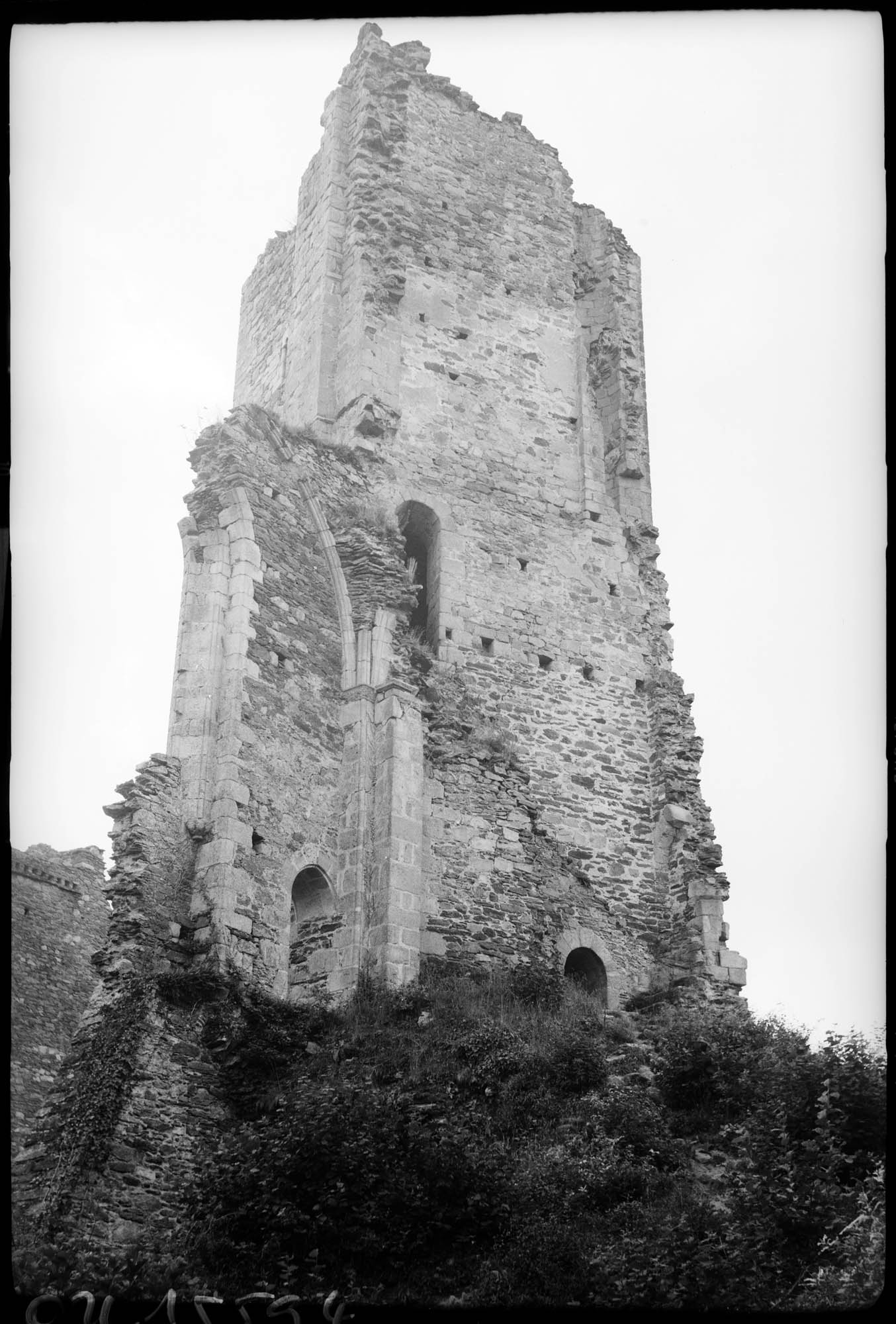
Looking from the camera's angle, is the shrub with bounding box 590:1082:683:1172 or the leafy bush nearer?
the shrub with bounding box 590:1082:683:1172

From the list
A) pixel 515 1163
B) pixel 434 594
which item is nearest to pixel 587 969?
pixel 434 594

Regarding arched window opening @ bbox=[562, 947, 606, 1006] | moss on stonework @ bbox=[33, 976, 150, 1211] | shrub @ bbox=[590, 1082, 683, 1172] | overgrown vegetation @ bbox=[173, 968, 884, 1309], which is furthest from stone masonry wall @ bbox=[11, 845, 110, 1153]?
shrub @ bbox=[590, 1082, 683, 1172]

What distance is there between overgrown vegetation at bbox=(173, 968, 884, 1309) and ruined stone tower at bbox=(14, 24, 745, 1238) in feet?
2.67

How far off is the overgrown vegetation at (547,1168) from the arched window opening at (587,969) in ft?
8.34

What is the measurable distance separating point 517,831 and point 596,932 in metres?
1.36

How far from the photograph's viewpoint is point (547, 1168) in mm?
12289

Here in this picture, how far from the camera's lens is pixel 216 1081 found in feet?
44.0

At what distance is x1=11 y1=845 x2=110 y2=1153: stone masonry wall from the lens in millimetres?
18625

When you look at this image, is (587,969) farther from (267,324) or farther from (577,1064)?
(267,324)

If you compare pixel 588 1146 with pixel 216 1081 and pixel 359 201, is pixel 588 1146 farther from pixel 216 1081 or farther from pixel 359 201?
pixel 359 201

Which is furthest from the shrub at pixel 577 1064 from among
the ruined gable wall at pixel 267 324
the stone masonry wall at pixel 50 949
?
the ruined gable wall at pixel 267 324

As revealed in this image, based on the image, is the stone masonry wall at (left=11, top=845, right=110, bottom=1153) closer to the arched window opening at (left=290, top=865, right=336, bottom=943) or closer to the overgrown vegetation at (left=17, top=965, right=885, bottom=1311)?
the arched window opening at (left=290, top=865, right=336, bottom=943)

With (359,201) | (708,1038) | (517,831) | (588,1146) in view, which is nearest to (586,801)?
(517,831)

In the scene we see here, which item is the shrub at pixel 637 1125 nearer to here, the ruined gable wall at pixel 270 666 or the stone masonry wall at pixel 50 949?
the ruined gable wall at pixel 270 666
